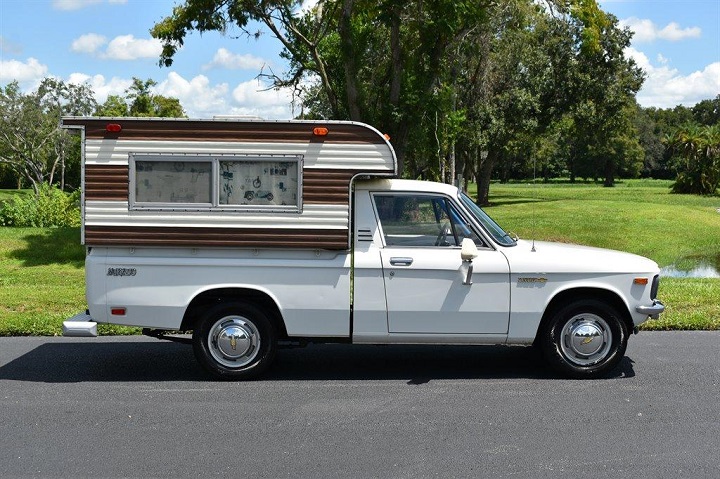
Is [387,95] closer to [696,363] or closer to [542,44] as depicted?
[696,363]

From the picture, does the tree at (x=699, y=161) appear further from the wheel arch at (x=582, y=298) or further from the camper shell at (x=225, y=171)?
the camper shell at (x=225, y=171)

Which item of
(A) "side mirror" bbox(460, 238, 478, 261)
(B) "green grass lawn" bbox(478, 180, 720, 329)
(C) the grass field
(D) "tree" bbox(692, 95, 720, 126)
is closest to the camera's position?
(A) "side mirror" bbox(460, 238, 478, 261)

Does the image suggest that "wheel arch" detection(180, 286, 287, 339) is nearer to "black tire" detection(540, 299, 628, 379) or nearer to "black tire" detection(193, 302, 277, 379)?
"black tire" detection(193, 302, 277, 379)

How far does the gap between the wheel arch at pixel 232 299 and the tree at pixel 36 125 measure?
3994 cm

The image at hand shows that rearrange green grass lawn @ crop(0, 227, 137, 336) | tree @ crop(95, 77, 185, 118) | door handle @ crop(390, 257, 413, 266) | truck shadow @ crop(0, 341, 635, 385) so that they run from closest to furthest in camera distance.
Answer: door handle @ crop(390, 257, 413, 266) < truck shadow @ crop(0, 341, 635, 385) < green grass lawn @ crop(0, 227, 137, 336) < tree @ crop(95, 77, 185, 118)

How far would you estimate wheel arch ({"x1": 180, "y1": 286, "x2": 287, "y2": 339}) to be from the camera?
7.71m

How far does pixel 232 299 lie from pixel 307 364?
1.21 meters

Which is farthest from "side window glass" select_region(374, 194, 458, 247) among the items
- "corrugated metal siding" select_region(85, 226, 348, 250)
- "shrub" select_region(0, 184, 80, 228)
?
"shrub" select_region(0, 184, 80, 228)

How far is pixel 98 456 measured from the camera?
5.75 metres

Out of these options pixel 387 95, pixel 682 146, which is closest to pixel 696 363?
pixel 387 95

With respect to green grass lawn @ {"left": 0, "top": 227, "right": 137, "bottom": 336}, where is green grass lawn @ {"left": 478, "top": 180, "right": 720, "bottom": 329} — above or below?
above

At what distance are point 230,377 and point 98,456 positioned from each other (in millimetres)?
2100

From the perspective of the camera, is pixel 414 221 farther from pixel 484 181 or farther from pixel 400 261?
pixel 484 181

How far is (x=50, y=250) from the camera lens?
61.7 feet
